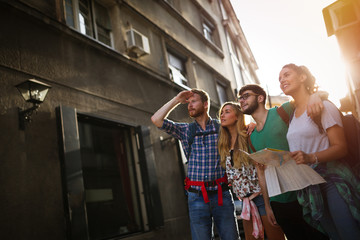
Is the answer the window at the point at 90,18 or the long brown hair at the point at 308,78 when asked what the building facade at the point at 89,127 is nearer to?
the window at the point at 90,18

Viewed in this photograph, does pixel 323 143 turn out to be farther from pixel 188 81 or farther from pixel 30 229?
pixel 188 81

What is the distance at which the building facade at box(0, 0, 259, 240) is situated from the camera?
4.54 metres

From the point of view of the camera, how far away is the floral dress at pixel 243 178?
3.14 meters

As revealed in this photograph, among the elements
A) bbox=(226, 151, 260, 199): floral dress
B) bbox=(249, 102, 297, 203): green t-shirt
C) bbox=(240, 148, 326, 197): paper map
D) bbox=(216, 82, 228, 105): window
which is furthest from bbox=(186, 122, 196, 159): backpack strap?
bbox=(216, 82, 228, 105): window

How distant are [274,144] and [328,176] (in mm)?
656

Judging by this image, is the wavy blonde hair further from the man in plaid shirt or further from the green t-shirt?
the green t-shirt

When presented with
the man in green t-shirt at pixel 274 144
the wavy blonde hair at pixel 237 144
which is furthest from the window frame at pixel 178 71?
the man in green t-shirt at pixel 274 144

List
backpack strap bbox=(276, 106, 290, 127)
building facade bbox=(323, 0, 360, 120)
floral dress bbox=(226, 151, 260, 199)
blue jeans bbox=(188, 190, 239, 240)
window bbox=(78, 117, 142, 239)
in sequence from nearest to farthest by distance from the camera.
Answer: backpack strap bbox=(276, 106, 290, 127) < blue jeans bbox=(188, 190, 239, 240) < floral dress bbox=(226, 151, 260, 199) < window bbox=(78, 117, 142, 239) < building facade bbox=(323, 0, 360, 120)

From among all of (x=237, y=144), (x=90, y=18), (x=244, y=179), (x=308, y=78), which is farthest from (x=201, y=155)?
(x=90, y=18)

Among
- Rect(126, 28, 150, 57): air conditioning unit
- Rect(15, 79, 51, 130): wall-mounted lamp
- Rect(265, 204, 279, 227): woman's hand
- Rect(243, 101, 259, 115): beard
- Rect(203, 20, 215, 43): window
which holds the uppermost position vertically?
Rect(203, 20, 215, 43): window

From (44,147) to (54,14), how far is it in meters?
2.70

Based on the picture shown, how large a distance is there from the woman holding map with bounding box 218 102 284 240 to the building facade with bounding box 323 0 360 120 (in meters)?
10.0

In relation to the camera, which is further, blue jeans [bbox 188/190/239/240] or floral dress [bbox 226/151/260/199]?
floral dress [bbox 226/151/260/199]

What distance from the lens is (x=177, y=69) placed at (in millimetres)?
11023
